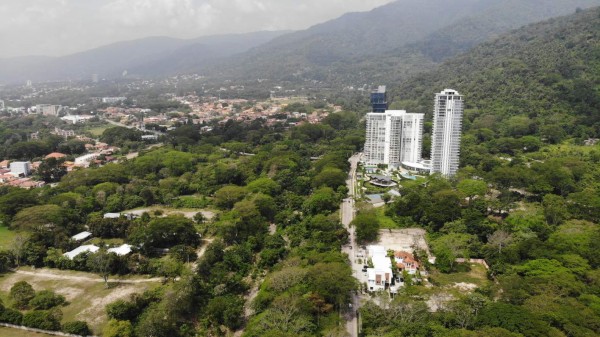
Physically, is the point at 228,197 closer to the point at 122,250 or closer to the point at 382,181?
the point at 122,250

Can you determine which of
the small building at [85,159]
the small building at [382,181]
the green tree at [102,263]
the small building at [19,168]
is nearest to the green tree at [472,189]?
the small building at [382,181]

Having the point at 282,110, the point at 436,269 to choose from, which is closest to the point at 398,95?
the point at 282,110

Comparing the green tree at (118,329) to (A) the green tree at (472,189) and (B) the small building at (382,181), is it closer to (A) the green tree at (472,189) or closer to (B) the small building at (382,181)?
(A) the green tree at (472,189)

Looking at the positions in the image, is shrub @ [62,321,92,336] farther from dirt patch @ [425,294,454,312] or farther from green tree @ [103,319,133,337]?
dirt patch @ [425,294,454,312]

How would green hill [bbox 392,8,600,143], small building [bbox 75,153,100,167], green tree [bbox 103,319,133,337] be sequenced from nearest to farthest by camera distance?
green tree [bbox 103,319,133,337] → small building [bbox 75,153,100,167] → green hill [bbox 392,8,600,143]

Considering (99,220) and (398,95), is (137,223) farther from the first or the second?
(398,95)

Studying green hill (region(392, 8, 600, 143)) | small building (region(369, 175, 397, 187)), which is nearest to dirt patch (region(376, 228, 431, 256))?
small building (region(369, 175, 397, 187))
